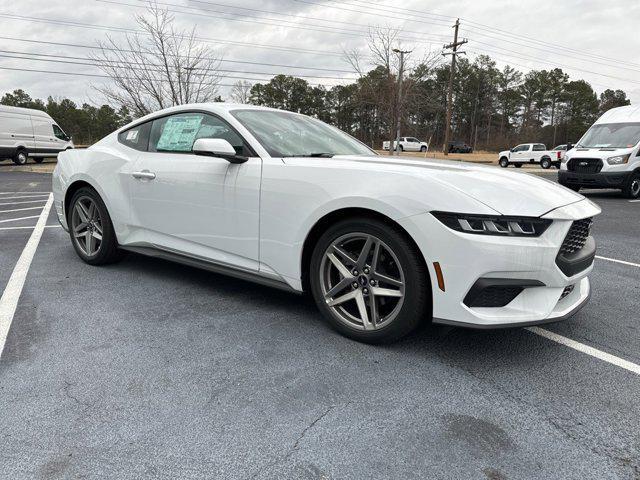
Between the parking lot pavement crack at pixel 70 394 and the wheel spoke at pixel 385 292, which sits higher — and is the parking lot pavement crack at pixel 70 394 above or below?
below

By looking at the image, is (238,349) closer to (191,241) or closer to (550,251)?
(191,241)

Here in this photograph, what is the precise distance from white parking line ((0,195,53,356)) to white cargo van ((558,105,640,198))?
37.1 feet

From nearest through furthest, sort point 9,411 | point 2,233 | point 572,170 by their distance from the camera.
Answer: point 9,411, point 2,233, point 572,170

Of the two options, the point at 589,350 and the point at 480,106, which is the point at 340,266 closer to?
the point at 589,350

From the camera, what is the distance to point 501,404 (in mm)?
2182

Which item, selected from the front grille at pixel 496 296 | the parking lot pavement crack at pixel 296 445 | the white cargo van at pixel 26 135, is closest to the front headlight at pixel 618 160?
the front grille at pixel 496 296

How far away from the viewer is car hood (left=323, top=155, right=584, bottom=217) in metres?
2.38

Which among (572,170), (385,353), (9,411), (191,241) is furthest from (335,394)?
(572,170)

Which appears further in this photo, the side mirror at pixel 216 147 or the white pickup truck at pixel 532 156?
the white pickup truck at pixel 532 156

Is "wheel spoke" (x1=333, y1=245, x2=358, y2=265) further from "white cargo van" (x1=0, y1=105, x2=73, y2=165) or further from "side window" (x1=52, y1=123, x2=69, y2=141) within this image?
"side window" (x1=52, y1=123, x2=69, y2=141)

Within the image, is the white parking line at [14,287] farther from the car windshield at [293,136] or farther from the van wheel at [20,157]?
the van wheel at [20,157]

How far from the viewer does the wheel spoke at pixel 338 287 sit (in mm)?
2771

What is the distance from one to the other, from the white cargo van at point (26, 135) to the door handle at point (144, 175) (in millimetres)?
20966

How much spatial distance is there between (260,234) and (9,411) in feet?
5.30
